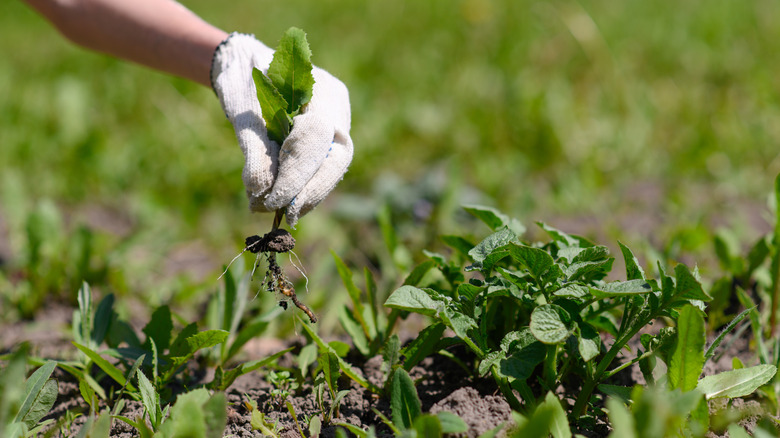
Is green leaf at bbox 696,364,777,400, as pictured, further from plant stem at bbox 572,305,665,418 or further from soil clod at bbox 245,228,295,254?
soil clod at bbox 245,228,295,254

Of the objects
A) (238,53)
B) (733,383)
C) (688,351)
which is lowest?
(733,383)

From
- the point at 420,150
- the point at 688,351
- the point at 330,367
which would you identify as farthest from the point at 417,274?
the point at 420,150

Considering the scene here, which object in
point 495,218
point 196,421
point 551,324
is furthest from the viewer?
point 495,218

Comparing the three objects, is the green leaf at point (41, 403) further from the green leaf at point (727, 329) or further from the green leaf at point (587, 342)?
the green leaf at point (727, 329)

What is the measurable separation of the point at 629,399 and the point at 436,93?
305 cm

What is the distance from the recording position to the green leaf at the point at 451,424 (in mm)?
1216

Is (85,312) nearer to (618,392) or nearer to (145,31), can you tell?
(145,31)

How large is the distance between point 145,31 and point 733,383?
1.86m

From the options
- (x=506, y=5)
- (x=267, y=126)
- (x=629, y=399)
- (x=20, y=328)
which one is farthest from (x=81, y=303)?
(x=506, y=5)

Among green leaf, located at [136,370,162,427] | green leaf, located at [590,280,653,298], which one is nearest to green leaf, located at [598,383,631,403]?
green leaf, located at [590,280,653,298]

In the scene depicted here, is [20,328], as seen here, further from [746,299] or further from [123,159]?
[746,299]

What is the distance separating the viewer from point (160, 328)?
5.61 feet

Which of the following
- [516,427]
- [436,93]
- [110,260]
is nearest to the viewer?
[516,427]

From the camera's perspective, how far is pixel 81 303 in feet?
A: 5.78
